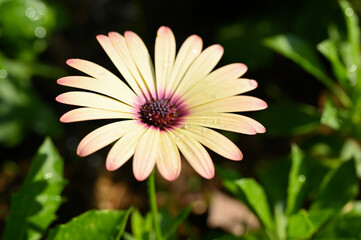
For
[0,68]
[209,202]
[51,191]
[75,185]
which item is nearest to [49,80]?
[0,68]

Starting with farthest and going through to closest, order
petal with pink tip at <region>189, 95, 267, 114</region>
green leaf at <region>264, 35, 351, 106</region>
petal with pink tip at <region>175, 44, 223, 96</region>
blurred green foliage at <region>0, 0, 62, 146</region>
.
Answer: blurred green foliage at <region>0, 0, 62, 146</region> < green leaf at <region>264, 35, 351, 106</region> < petal with pink tip at <region>175, 44, 223, 96</region> < petal with pink tip at <region>189, 95, 267, 114</region>

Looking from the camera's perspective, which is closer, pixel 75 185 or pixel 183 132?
pixel 183 132

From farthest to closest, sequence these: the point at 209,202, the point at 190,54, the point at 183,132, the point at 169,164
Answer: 1. the point at 209,202
2. the point at 190,54
3. the point at 183,132
4. the point at 169,164

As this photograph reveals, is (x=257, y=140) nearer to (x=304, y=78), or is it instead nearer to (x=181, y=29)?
(x=304, y=78)

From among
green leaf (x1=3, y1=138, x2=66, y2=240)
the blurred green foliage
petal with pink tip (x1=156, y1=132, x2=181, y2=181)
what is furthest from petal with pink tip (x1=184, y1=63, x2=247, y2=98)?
the blurred green foliage

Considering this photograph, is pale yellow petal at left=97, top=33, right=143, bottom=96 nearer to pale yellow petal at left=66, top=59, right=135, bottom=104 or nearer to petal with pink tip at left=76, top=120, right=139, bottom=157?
pale yellow petal at left=66, top=59, right=135, bottom=104
